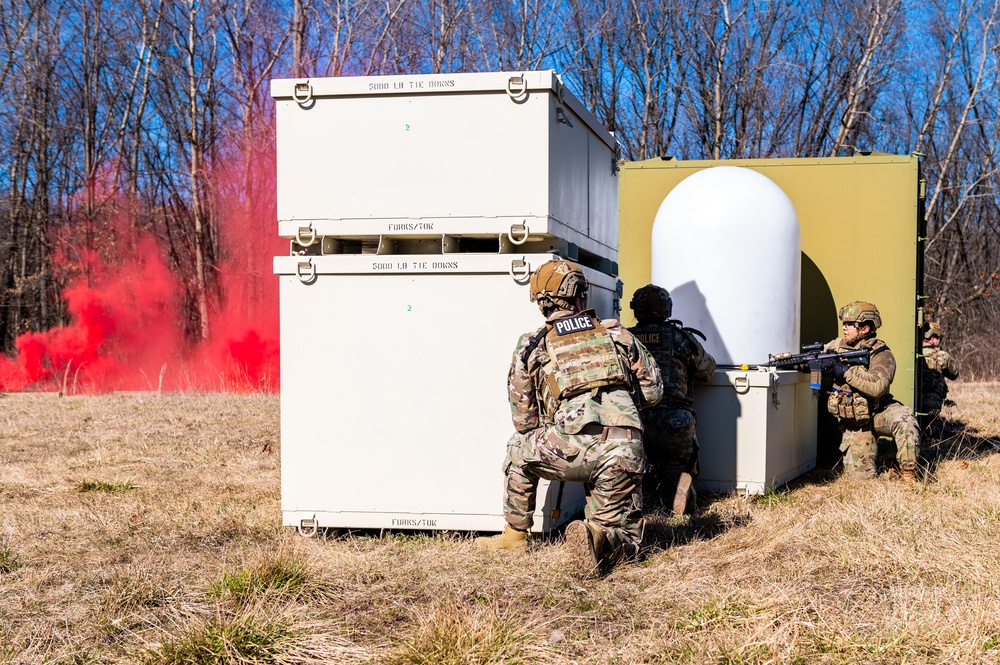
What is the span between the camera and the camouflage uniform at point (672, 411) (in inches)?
268

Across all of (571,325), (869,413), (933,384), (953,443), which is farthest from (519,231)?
(933,384)

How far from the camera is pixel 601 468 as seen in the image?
5.09m

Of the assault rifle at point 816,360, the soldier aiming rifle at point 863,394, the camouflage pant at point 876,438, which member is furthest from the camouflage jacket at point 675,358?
the camouflage pant at point 876,438

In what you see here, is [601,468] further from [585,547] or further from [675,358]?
[675,358]

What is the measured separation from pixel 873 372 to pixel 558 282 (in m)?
3.93

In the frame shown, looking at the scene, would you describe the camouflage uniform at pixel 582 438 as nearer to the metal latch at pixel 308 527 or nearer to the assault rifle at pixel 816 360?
the metal latch at pixel 308 527

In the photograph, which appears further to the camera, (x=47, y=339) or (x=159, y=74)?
(x=159, y=74)

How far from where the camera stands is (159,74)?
943 inches

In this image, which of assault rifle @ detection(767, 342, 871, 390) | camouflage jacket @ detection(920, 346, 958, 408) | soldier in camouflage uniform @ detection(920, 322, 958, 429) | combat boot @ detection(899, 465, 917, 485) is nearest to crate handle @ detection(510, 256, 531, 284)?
assault rifle @ detection(767, 342, 871, 390)

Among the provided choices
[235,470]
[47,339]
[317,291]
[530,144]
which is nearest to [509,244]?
[530,144]

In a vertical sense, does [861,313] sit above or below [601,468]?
above

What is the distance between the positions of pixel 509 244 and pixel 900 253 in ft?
15.4

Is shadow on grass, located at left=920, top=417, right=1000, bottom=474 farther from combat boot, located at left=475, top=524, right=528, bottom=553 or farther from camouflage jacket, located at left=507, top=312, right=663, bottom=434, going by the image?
combat boot, located at left=475, top=524, right=528, bottom=553

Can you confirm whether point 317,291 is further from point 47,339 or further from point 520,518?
point 47,339
